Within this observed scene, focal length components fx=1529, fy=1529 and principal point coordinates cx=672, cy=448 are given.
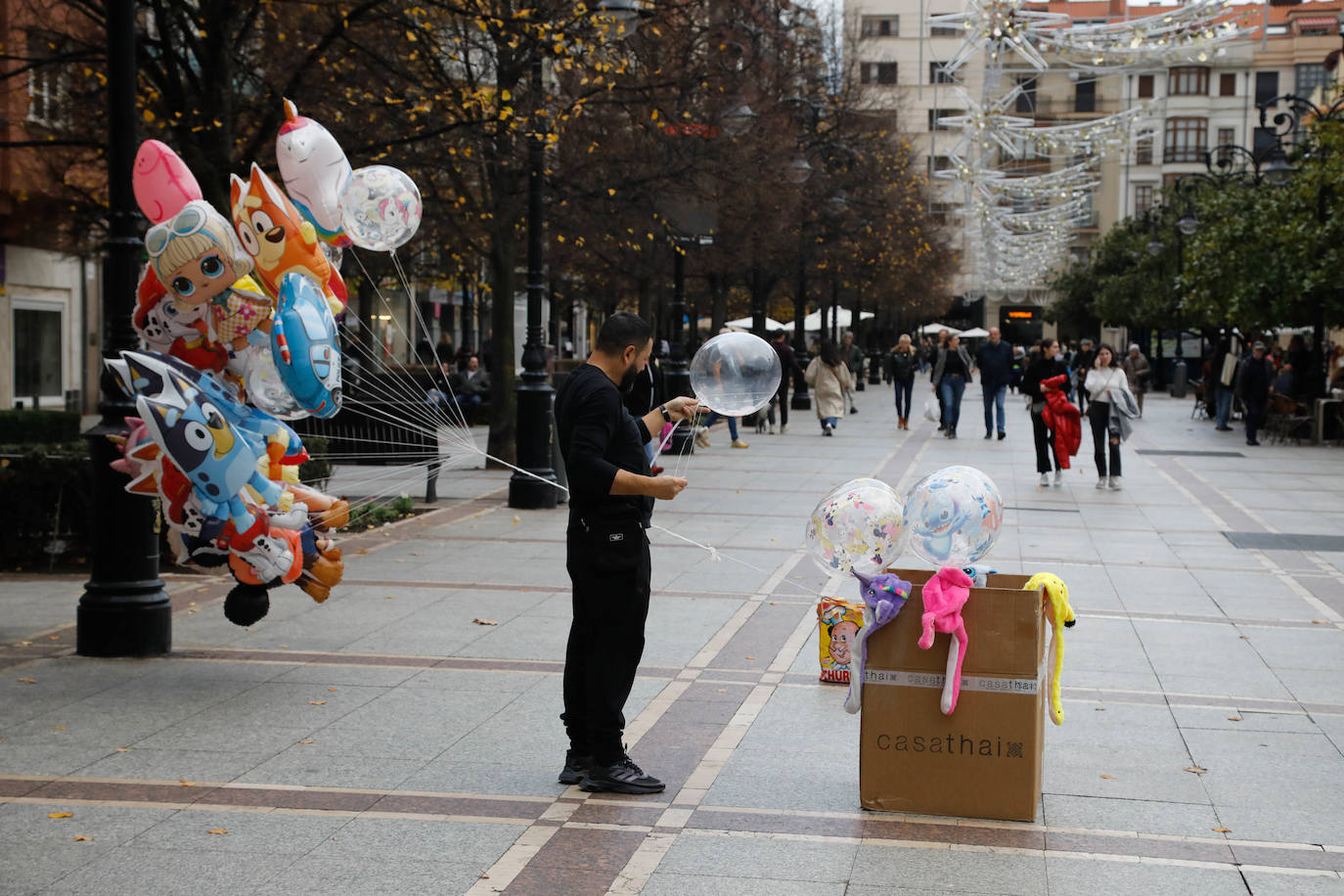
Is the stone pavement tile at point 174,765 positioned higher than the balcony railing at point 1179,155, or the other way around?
the balcony railing at point 1179,155

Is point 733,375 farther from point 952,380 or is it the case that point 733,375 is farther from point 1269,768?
point 952,380

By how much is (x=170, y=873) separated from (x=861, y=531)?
273 centimetres

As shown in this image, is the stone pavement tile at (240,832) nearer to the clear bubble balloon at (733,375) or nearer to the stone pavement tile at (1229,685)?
the clear bubble balloon at (733,375)

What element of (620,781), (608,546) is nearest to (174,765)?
(620,781)

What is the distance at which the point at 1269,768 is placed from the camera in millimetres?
6504

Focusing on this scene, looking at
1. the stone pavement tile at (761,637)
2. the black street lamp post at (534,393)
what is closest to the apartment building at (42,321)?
the black street lamp post at (534,393)

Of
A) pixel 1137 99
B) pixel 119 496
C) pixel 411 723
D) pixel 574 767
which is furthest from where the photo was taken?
pixel 1137 99

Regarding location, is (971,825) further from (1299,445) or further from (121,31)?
(1299,445)

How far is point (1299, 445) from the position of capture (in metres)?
27.4

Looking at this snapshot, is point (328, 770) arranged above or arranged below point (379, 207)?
below

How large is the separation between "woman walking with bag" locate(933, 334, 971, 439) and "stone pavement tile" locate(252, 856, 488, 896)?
21.7m

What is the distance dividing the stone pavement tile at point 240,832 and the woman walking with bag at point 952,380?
70.3ft

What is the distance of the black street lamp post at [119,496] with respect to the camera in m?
8.37

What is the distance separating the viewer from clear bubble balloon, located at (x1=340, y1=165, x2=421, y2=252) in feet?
30.7
